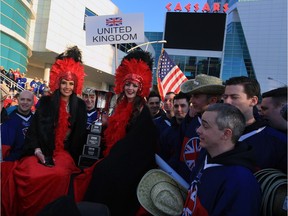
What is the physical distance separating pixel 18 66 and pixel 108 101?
65.7 feet

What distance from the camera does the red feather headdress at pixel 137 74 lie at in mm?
3671

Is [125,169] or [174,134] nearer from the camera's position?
[125,169]

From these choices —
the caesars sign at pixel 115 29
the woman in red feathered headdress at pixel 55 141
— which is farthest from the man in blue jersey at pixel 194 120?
the caesars sign at pixel 115 29

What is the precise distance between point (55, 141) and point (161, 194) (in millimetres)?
1735

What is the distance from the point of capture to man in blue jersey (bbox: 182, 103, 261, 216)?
5.77 feet

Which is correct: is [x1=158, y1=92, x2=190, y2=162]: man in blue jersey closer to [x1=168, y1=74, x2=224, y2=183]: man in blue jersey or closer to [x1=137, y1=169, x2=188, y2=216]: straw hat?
[x1=168, y1=74, x2=224, y2=183]: man in blue jersey

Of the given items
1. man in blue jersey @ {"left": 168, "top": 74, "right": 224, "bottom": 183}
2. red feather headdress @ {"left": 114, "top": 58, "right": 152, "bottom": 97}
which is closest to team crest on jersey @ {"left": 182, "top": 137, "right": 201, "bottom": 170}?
man in blue jersey @ {"left": 168, "top": 74, "right": 224, "bottom": 183}

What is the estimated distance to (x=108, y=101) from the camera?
5.32 m

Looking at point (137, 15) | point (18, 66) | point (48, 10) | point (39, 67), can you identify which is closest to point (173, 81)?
point (137, 15)

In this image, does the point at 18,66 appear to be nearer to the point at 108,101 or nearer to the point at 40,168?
the point at 108,101

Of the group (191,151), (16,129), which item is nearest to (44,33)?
(16,129)

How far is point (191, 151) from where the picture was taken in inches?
123

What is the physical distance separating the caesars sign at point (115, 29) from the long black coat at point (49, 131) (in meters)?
2.21

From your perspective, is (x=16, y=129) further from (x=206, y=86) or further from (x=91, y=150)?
(x=206, y=86)
